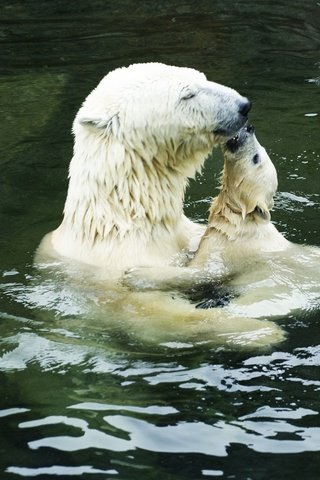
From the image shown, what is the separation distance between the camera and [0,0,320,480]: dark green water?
3.77m

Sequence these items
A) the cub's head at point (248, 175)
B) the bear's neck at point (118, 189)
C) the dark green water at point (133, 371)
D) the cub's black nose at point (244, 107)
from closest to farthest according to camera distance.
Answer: the dark green water at point (133, 371), the cub's black nose at point (244, 107), the bear's neck at point (118, 189), the cub's head at point (248, 175)

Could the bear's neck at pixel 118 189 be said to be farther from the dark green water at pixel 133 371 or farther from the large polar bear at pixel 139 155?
the dark green water at pixel 133 371

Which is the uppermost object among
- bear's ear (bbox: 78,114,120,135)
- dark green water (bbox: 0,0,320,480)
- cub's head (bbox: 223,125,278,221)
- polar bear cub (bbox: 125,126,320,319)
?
bear's ear (bbox: 78,114,120,135)

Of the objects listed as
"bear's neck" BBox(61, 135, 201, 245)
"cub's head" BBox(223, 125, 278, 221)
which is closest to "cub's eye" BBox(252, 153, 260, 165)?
"cub's head" BBox(223, 125, 278, 221)

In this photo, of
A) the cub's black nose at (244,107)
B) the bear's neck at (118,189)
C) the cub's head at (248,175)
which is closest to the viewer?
the cub's black nose at (244,107)

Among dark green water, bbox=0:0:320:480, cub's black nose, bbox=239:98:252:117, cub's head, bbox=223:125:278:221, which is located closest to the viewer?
dark green water, bbox=0:0:320:480

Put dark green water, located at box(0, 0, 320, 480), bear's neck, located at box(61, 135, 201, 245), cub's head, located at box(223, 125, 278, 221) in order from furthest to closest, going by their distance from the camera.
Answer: cub's head, located at box(223, 125, 278, 221) < bear's neck, located at box(61, 135, 201, 245) < dark green water, located at box(0, 0, 320, 480)

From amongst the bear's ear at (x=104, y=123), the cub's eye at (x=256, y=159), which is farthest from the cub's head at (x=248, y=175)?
the bear's ear at (x=104, y=123)

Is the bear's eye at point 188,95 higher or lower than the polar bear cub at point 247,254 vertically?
higher

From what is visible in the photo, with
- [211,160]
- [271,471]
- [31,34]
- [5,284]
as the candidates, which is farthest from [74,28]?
[271,471]

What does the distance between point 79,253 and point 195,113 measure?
0.99m

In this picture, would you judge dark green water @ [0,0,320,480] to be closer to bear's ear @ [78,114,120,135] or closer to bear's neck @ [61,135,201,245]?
bear's neck @ [61,135,201,245]

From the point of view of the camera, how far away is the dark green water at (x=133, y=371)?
377cm

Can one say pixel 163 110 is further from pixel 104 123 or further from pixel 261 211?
pixel 261 211
